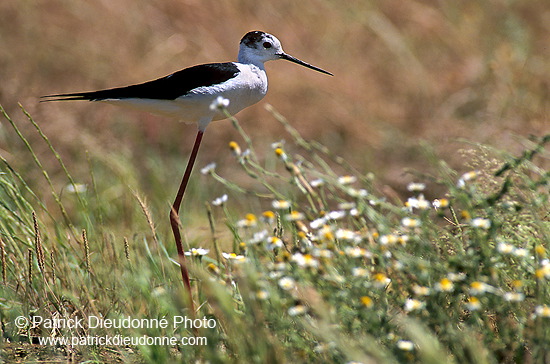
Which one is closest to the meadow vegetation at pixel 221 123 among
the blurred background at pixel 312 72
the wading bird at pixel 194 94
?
the blurred background at pixel 312 72

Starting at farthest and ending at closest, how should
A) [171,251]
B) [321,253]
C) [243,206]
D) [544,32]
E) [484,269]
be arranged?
[544,32], [243,206], [171,251], [484,269], [321,253]

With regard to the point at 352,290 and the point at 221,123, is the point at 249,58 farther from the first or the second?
the point at 221,123

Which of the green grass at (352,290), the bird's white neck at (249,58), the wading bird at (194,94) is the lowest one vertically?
the green grass at (352,290)

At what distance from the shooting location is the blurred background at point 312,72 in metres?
5.37

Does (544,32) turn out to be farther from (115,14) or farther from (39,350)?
(39,350)

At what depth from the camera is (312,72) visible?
6000 mm

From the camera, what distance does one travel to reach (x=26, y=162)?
15.6ft

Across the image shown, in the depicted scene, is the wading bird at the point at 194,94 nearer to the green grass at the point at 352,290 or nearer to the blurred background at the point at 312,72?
the green grass at the point at 352,290

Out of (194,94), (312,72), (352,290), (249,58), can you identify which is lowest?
(352,290)

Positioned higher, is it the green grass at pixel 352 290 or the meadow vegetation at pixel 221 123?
the meadow vegetation at pixel 221 123

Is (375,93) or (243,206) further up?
(375,93)

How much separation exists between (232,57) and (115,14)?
1.15 meters

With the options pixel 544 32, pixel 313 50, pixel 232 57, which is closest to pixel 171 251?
pixel 232 57

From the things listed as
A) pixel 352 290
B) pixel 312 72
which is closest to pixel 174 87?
pixel 352 290
